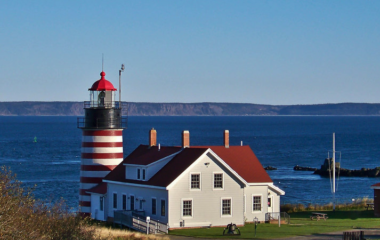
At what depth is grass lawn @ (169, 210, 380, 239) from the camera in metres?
31.0

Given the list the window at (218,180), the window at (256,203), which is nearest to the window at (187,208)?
the window at (218,180)

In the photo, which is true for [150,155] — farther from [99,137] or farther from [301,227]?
[301,227]

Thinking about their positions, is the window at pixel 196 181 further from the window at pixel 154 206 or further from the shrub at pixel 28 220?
the shrub at pixel 28 220

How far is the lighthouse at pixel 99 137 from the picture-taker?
3872 centimetres

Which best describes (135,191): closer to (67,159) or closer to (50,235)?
(50,235)

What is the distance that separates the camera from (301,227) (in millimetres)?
33594

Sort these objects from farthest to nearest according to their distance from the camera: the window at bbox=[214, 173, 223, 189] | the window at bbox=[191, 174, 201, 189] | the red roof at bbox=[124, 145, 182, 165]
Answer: the red roof at bbox=[124, 145, 182, 165] < the window at bbox=[214, 173, 223, 189] < the window at bbox=[191, 174, 201, 189]

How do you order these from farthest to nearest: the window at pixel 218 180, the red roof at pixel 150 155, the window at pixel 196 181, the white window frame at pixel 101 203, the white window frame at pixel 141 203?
the white window frame at pixel 101 203
the red roof at pixel 150 155
the white window frame at pixel 141 203
the window at pixel 218 180
the window at pixel 196 181

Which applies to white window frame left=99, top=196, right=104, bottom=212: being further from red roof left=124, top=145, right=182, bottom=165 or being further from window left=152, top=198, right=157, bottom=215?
window left=152, top=198, right=157, bottom=215

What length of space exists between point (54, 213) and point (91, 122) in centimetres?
1645

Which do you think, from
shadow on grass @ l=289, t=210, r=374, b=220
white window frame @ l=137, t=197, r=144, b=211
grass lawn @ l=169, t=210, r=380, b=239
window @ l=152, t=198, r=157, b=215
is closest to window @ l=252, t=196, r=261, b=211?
grass lawn @ l=169, t=210, r=380, b=239

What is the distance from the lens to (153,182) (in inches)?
1350

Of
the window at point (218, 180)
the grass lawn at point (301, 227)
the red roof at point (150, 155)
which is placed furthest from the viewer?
the red roof at point (150, 155)

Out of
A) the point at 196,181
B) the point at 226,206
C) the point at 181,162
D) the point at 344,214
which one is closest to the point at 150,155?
the point at 181,162
